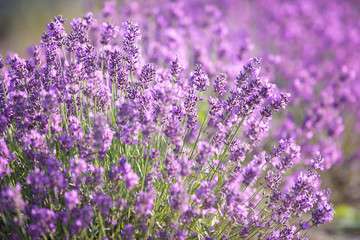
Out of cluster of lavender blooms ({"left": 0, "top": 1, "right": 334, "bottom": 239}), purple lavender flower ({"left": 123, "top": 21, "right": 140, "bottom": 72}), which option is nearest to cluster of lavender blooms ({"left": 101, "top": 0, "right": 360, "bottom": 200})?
cluster of lavender blooms ({"left": 0, "top": 1, "right": 334, "bottom": 239})

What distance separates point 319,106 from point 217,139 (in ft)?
7.98

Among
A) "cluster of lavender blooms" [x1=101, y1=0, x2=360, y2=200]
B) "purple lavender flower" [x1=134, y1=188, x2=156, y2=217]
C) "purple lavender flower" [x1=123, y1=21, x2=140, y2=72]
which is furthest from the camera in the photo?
"cluster of lavender blooms" [x1=101, y1=0, x2=360, y2=200]

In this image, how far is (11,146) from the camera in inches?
85.2

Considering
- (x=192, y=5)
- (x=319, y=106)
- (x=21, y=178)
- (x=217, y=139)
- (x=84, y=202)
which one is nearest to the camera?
(x=84, y=202)

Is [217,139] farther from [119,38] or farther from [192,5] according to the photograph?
[192,5]

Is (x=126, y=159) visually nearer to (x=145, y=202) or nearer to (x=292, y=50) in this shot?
(x=145, y=202)

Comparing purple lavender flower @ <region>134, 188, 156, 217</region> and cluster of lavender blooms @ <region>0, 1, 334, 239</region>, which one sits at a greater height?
cluster of lavender blooms @ <region>0, 1, 334, 239</region>

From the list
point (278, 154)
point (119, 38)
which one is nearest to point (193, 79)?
point (278, 154)

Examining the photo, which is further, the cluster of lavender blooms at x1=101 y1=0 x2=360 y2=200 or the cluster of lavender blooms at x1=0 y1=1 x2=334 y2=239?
the cluster of lavender blooms at x1=101 y1=0 x2=360 y2=200

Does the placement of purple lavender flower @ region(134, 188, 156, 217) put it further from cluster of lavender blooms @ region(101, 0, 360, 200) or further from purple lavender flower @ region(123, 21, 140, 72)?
cluster of lavender blooms @ region(101, 0, 360, 200)

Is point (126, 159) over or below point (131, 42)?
below

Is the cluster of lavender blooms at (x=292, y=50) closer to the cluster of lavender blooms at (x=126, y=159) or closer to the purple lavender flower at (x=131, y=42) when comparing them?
the cluster of lavender blooms at (x=126, y=159)

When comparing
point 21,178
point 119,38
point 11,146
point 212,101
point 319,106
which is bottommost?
point 21,178

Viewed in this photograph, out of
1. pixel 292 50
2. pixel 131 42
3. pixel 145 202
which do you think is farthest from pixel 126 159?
pixel 292 50
